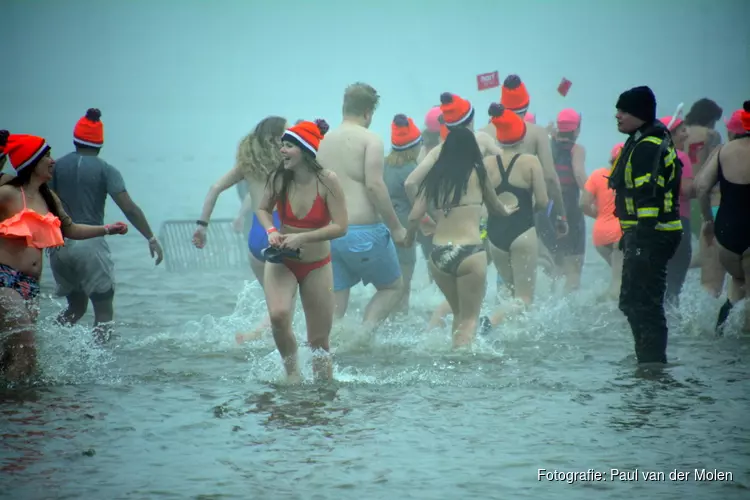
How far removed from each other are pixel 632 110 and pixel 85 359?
12.2 ft

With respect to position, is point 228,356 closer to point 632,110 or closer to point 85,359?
point 85,359

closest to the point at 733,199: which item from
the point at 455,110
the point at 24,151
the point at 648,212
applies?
the point at 648,212

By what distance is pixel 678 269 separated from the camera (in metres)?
8.66

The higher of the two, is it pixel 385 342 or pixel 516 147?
pixel 516 147

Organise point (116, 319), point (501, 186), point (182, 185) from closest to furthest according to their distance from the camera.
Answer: point (501, 186) < point (116, 319) < point (182, 185)

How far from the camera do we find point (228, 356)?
7355 mm

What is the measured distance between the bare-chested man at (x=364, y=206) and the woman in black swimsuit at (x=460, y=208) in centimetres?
32

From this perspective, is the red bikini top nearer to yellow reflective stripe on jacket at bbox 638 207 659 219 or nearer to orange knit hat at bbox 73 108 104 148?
yellow reflective stripe on jacket at bbox 638 207 659 219

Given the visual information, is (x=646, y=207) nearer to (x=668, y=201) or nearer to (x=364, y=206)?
(x=668, y=201)

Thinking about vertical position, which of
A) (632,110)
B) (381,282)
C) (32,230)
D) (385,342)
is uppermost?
(632,110)

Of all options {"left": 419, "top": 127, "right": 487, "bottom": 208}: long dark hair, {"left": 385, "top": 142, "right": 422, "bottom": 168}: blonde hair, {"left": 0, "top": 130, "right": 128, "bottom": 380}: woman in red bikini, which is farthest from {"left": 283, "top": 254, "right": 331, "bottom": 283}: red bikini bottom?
{"left": 385, "top": 142, "right": 422, "bottom": 168}: blonde hair

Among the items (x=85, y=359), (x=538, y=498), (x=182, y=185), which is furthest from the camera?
(x=182, y=185)

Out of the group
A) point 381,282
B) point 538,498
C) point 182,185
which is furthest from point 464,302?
point 182,185

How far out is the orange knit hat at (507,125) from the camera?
782 centimetres
